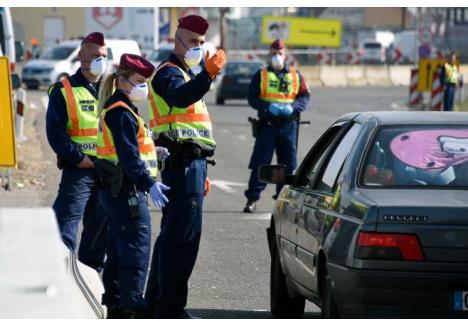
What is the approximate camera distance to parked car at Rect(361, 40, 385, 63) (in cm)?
8194

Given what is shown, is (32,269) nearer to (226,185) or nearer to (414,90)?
(226,185)

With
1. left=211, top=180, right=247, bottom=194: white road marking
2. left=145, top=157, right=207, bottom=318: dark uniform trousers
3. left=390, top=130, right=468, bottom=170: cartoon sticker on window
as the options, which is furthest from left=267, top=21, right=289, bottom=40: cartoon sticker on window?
left=390, top=130, right=468, bottom=170: cartoon sticker on window

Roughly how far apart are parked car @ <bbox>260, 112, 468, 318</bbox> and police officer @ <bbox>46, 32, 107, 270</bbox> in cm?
130

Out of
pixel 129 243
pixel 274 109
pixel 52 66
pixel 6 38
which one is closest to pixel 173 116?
pixel 129 243

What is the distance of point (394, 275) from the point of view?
596cm

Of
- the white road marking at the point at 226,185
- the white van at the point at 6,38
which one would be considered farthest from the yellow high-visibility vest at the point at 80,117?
the white van at the point at 6,38

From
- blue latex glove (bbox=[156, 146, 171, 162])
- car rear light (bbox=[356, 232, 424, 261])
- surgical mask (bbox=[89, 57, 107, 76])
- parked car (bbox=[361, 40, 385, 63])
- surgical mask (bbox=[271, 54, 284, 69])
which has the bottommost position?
parked car (bbox=[361, 40, 385, 63])

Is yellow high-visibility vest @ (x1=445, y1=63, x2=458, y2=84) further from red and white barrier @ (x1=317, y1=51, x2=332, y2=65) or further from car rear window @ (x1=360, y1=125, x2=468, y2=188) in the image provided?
red and white barrier @ (x1=317, y1=51, x2=332, y2=65)

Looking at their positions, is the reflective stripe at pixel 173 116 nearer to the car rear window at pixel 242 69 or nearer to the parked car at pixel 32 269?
the parked car at pixel 32 269

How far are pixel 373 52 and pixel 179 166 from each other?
3105 inches

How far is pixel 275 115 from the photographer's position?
14406 mm

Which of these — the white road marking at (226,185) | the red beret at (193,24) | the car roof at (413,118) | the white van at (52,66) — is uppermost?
the red beret at (193,24)

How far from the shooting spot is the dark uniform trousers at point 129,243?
734 cm

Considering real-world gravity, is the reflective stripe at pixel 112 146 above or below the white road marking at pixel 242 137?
above
